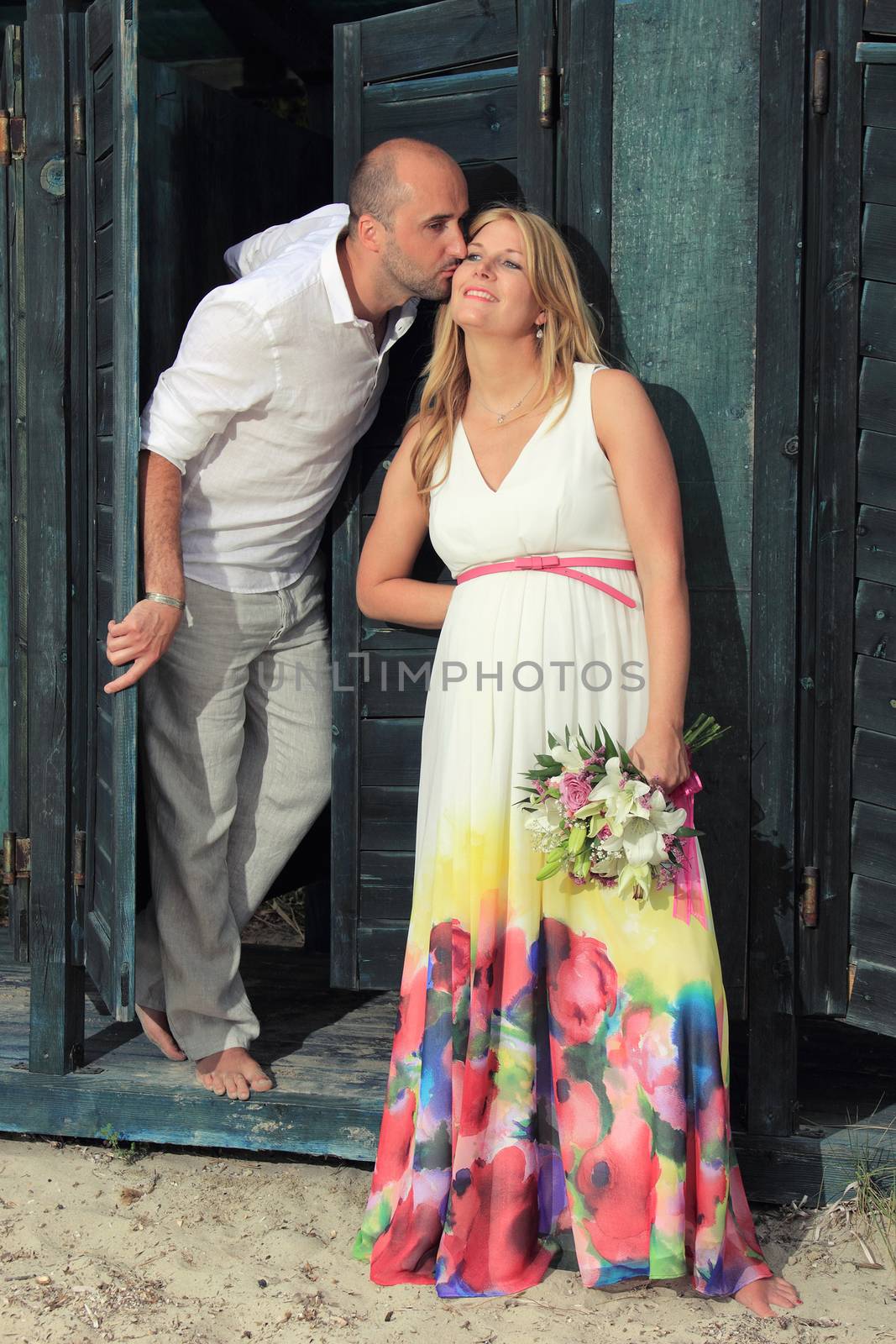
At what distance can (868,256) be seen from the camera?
9.39 feet

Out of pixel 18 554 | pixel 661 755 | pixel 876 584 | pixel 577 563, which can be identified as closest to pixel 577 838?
pixel 661 755

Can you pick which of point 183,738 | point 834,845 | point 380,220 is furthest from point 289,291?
point 834,845

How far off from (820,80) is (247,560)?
1.69 m

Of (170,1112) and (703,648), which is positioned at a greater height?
(703,648)

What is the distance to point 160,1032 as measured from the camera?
3510mm

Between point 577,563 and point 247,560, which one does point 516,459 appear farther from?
point 247,560

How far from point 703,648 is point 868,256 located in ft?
2.99

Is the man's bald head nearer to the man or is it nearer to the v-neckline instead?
the man

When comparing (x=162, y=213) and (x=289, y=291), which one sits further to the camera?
(x=162, y=213)

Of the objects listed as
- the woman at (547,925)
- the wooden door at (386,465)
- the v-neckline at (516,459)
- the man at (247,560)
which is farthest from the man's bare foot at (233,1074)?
the v-neckline at (516,459)

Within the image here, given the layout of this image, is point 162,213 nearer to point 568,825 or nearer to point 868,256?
point 868,256

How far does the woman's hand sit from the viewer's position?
262cm

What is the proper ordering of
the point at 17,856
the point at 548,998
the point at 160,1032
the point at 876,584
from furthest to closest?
1. the point at 17,856
2. the point at 160,1032
3. the point at 876,584
4. the point at 548,998

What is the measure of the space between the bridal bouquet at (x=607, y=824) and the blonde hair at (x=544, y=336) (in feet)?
2.40
